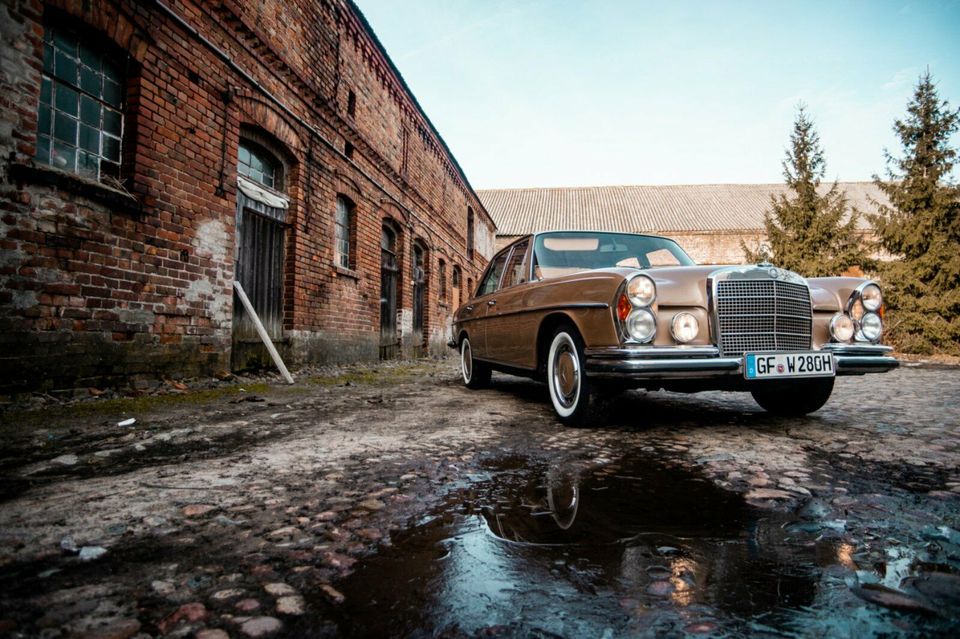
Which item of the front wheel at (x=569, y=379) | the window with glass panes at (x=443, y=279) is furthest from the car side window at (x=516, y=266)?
the window with glass panes at (x=443, y=279)

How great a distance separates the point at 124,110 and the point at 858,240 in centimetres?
1968

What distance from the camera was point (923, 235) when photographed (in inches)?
535

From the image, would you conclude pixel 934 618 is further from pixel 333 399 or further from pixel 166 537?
pixel 333 399

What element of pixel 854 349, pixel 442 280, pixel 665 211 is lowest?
pixel 854 349

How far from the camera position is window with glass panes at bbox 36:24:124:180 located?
12.3 feet

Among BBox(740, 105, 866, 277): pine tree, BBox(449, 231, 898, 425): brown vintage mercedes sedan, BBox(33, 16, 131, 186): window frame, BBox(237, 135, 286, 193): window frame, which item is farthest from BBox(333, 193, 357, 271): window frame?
BBox(740, 105, 866, 277): pine tree

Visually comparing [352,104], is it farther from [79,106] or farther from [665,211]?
[665,211]

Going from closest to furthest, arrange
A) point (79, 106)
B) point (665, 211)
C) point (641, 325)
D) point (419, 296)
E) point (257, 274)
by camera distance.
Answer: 1. point (641, 325)
2. point (79, 106)
3. point (257, 274)
4. point (419, 296)
5. point (665, 211)

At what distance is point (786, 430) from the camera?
9.77 feet

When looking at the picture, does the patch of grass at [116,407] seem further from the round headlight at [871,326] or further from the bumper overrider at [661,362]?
the round headlight at [871,326]

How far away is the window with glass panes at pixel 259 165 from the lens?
237 inches

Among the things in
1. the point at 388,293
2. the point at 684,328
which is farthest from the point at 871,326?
the point at 388,293

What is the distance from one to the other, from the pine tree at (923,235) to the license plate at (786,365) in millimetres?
14629

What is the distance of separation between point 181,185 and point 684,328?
4.98m
